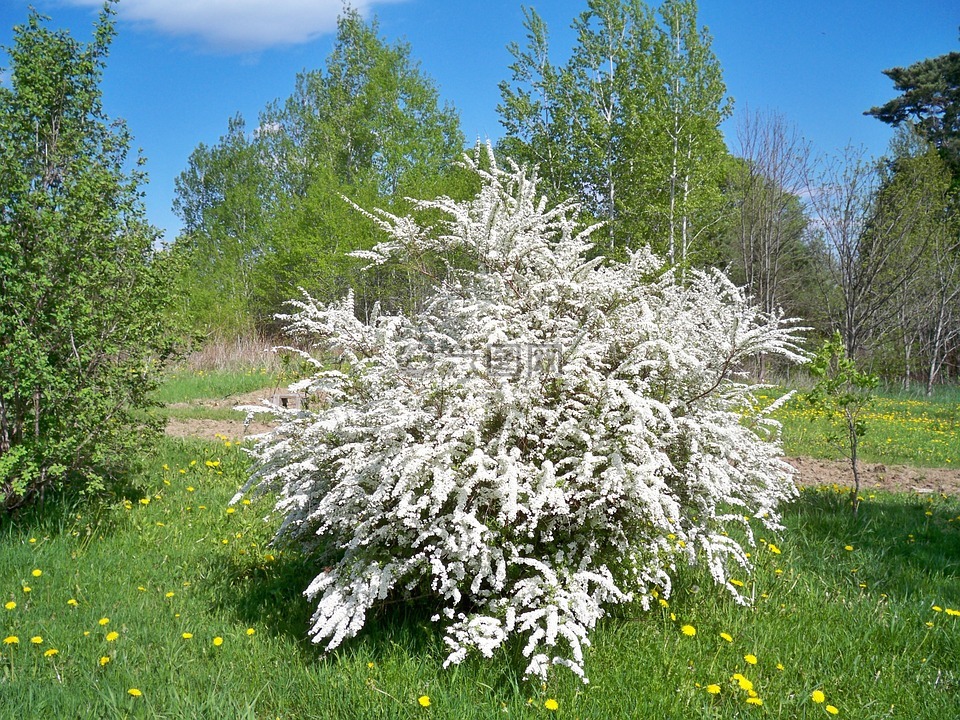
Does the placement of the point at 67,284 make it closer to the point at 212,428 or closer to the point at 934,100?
the point at 212,428

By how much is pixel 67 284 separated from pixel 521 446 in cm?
353

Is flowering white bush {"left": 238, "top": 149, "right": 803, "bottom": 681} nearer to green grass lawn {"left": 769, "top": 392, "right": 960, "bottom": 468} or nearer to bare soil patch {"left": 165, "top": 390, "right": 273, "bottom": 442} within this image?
green grass lawn {"left": 769, "top": 392, "right": 960, "bottom": 468}

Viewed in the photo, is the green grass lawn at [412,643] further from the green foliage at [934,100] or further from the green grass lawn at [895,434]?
the green foliage at [934,100]

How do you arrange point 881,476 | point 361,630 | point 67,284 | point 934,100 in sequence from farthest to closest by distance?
1. point 934,100
2. point 881,476
3. point 67,284
4. point 361,630

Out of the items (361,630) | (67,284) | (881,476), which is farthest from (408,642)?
(881,476)

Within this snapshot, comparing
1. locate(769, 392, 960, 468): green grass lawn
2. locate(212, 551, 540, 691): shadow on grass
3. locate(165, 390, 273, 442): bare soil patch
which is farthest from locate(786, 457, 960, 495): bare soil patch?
locate(165, 390, 273, 442): bare soil patch

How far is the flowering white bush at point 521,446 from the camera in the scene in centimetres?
285

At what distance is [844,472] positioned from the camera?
23.6ft

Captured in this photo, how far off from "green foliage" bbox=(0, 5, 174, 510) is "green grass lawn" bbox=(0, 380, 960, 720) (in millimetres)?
618

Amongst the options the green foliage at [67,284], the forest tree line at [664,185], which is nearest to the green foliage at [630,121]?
the forest tree line at [664,185]

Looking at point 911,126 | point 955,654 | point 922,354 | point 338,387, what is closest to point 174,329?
point 338,387

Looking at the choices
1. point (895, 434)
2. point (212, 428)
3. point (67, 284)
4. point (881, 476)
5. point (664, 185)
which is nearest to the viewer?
point (67, 284)

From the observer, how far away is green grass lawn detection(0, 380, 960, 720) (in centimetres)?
275

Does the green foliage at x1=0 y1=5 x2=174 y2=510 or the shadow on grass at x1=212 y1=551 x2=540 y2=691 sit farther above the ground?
the green foliage at x1=0 y1=5 x2=174 y2=510
